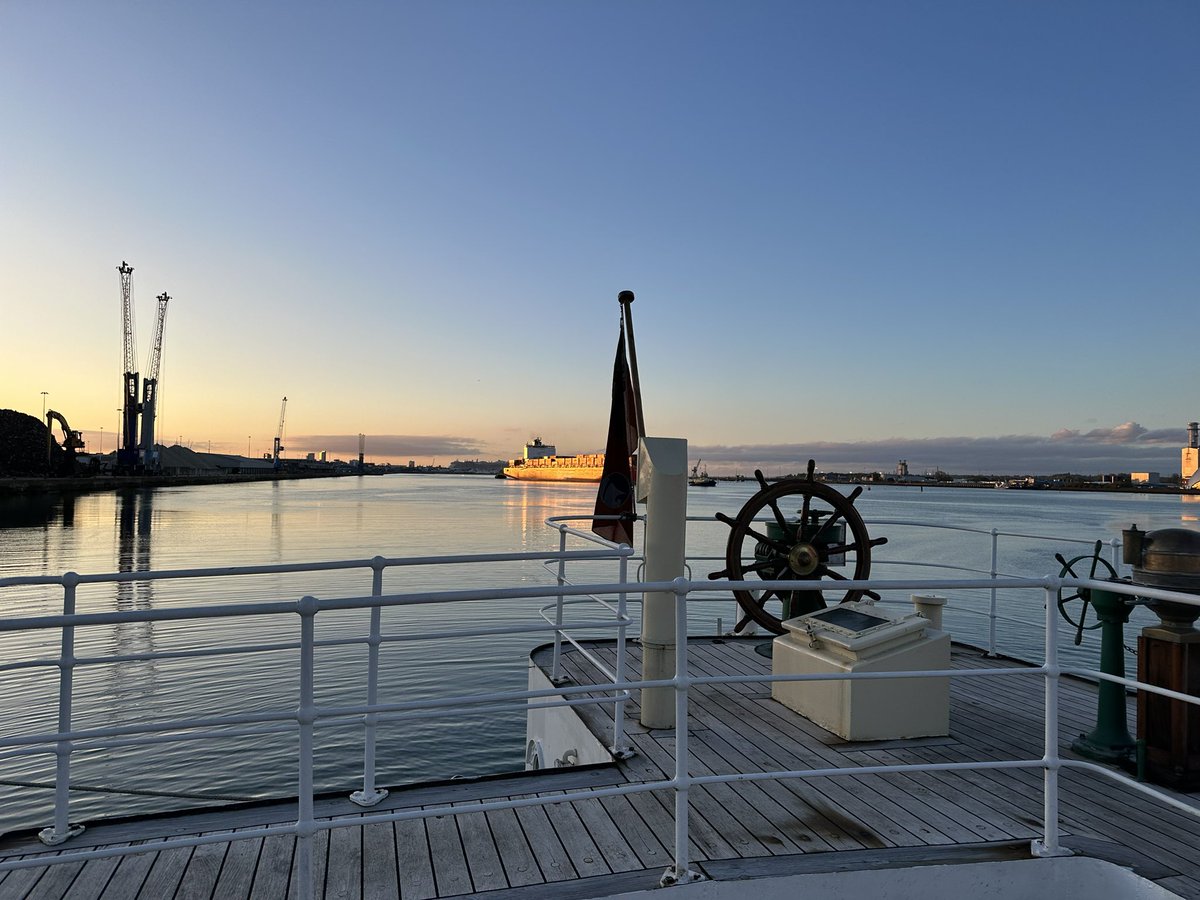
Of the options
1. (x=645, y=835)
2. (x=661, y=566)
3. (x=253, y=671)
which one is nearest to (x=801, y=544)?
(x=661, y=566)

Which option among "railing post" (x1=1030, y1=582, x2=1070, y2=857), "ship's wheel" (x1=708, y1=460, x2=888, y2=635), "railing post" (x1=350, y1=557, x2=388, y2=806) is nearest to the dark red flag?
"ship's wheel" (x1=708, y1=460, x2=888, y2=635)

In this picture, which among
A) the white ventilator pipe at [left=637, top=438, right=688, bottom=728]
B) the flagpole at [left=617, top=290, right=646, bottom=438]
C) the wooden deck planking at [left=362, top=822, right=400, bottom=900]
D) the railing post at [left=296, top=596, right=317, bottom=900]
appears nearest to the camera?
the railing post at [left=296, top=596, right=317, bottom=900]

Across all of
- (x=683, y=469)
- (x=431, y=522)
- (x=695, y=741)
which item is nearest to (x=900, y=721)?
(x=695, y=741)

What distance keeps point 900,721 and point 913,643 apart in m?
0.42

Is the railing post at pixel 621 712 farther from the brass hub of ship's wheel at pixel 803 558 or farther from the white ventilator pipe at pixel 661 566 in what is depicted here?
the brass hub of ship's wheel at pixel 803 558

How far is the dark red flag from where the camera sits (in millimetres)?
5289

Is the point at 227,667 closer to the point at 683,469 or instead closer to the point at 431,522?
the point at 683,469

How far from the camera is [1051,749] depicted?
2709mm

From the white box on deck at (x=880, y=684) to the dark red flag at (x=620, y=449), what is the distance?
1.57 metres

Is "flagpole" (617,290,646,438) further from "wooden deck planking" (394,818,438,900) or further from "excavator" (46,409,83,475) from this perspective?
"excavator" (46,409,83,475)

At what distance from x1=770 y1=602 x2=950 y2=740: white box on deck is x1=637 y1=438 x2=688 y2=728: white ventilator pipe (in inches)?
26.3

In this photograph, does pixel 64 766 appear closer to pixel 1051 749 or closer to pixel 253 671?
pixel 1051 749

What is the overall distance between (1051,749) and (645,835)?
151cm

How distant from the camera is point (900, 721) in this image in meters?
4.05
